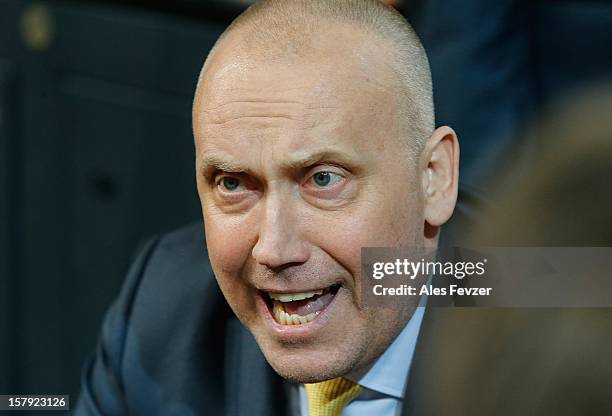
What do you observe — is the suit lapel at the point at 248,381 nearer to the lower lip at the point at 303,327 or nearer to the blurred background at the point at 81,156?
the lower lip at the point at 303,327

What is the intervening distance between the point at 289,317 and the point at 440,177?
0.24m

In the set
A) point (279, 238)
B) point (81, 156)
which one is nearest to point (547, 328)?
point (279, 238)

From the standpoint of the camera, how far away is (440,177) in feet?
3.83

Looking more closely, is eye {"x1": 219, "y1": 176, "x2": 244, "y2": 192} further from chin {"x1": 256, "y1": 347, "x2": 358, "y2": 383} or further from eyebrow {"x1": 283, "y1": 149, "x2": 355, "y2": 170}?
chin {"x1": 256, "y1": 347, "x2": 358, "y2": 383}

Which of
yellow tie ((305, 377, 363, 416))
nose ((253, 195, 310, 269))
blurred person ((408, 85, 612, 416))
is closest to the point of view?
blurred person ((408, 85, 612, 416))

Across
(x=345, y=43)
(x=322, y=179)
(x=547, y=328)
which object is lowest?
(x=547, y=328)

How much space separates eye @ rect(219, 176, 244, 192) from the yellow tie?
0.26 meters

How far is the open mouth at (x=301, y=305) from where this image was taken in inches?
43.8

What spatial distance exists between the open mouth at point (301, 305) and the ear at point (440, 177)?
15 centimetres

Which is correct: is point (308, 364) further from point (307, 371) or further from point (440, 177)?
point (440, 177)

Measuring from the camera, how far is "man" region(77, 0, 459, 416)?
3.53ft

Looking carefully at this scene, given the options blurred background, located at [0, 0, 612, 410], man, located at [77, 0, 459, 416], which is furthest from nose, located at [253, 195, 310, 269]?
blurred background, located at [0, 0, 612, 410]

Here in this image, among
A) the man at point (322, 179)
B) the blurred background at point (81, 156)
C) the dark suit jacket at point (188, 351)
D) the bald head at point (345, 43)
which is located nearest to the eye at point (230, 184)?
the man at point (322, 179)

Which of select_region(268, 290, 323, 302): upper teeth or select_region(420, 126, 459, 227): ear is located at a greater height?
select_region(420, 126, 459, 227): ear
